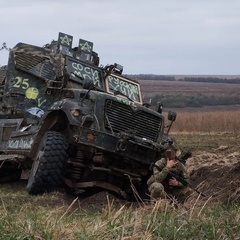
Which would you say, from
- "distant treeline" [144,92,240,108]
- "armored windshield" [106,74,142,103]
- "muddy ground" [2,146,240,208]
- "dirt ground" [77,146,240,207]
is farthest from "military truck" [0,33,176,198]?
"distant treeline" [144,92,240,108]

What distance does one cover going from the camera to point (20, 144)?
443 inches

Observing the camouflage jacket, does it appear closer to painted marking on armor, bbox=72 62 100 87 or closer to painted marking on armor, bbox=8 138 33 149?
painted marking on armor, bbox=8 138 33 149

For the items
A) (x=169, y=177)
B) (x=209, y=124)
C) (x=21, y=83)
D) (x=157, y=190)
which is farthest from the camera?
(x=209, y=124)

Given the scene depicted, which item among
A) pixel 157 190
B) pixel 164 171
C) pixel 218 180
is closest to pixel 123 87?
pixel 218 180

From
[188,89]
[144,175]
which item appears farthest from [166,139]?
[188,89]

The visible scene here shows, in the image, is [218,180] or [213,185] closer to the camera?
[213,185]

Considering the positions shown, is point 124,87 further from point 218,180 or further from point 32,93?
point 218,180

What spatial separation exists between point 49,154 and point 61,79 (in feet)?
7.20

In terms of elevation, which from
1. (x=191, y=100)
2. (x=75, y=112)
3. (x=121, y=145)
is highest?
→ (x=75, y=112)

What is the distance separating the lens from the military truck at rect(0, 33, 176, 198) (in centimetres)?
989

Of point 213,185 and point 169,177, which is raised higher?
point 169,177

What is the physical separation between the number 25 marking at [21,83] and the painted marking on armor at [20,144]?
4.01ft

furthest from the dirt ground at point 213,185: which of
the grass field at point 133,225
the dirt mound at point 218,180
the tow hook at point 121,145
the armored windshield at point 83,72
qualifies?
the armored windshield at point 83,72

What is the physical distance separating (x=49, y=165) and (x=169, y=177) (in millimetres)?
1757
